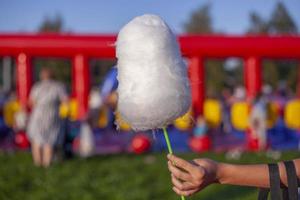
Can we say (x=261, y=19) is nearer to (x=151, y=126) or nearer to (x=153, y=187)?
(x=153, y=187)

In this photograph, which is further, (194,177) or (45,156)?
(45,156)

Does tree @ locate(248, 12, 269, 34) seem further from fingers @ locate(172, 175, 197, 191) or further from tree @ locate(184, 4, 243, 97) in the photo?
fingers @ locate(172, 175, 197, 191)

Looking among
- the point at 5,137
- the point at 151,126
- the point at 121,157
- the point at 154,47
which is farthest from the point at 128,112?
the point at 5,137

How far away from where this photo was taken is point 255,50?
10.3m

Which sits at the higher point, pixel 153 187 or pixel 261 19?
pixel 153 187

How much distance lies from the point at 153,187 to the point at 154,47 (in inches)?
170

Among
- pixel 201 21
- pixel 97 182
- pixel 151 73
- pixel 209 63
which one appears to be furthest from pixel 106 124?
pixel 201 21

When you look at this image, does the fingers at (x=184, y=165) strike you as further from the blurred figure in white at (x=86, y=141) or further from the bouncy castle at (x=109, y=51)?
the bouncy castle at (x=109, y=51)

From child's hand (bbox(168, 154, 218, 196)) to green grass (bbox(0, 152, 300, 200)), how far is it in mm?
3851

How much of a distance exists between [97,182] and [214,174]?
475 cm

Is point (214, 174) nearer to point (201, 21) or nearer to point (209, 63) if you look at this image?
point (209, 63)

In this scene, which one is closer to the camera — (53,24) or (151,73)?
(151,73)

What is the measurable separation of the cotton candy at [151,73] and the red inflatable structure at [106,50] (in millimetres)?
8099

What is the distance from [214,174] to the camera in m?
1.77
